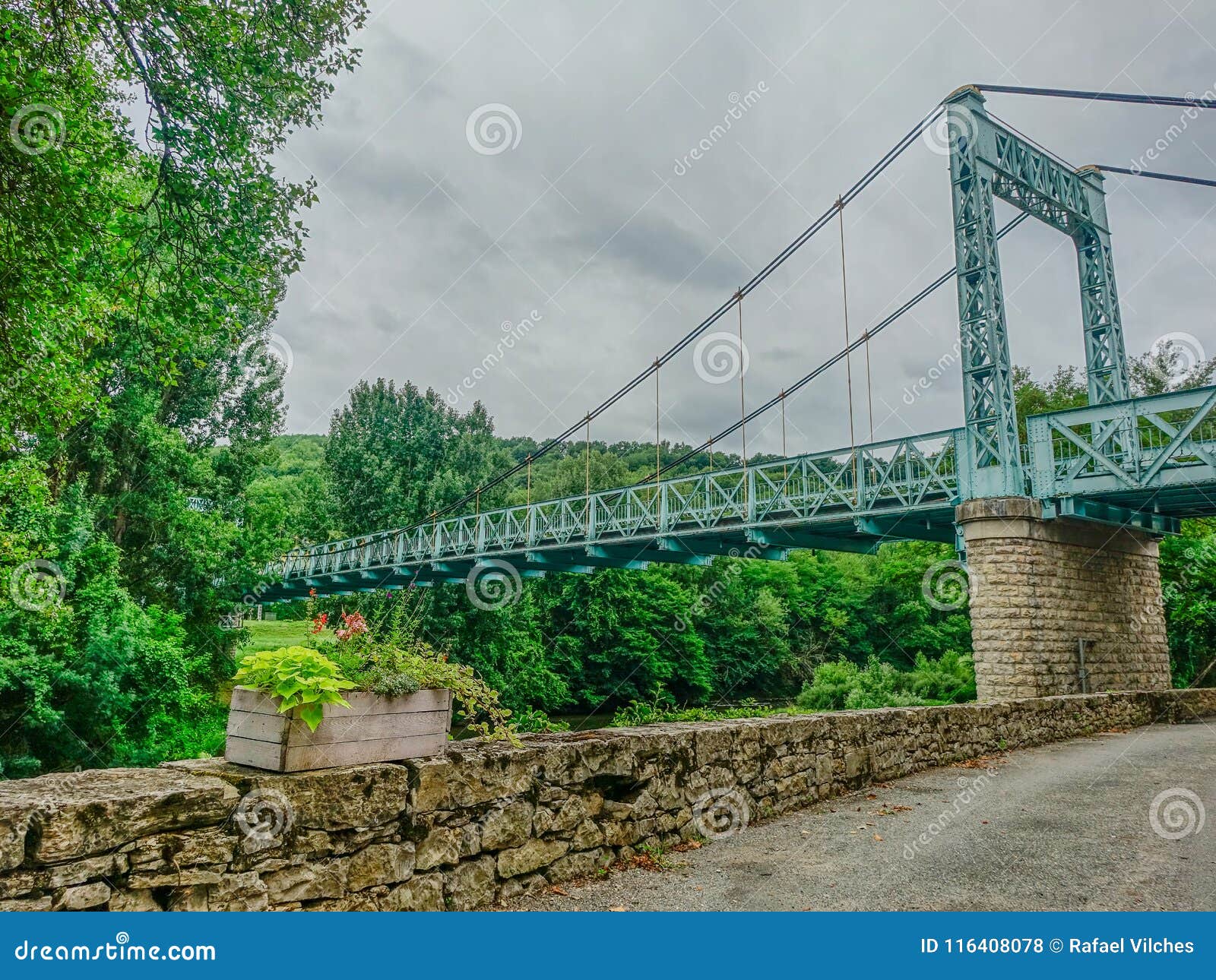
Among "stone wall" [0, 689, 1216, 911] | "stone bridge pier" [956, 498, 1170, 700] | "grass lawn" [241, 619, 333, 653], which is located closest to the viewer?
"stone wall" [0, 689, 1216, 911]

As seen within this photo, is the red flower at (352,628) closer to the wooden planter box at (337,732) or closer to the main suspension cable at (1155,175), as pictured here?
the wooden planter box at (337,732)

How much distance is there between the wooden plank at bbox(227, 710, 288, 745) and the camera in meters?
2.39

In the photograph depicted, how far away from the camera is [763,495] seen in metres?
16.5

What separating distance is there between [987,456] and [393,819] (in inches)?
391

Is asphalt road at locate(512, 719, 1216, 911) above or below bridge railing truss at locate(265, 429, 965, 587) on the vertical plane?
below

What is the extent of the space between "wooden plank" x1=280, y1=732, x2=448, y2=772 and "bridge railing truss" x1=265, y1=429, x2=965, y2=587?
9.62 meters

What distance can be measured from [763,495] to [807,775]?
12098 millimetres

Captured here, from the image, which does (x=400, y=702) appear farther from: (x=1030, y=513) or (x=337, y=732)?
(x=1030, y=513)

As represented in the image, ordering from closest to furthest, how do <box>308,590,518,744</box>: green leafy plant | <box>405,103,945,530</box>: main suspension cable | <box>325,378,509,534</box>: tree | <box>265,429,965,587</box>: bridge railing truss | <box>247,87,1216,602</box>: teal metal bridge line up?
<box>308,590,518,744</box>: green leafy plant < <box>247,87,1216,602</box>: teal metal bridge < <box>265,429,965,587</box>: bridge railing truss < <box>405,103,945,530</box>: main suspension cable < <box>325,378,509,534</box>: tree

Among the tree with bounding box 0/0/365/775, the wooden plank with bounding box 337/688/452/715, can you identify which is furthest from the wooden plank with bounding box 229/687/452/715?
the tree with bounding box 0/0/365/775

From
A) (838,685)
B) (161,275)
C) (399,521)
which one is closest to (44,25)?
(161,275)

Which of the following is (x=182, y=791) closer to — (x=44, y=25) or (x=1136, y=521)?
(x=44, y=25)

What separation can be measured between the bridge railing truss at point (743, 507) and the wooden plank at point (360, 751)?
9625mm

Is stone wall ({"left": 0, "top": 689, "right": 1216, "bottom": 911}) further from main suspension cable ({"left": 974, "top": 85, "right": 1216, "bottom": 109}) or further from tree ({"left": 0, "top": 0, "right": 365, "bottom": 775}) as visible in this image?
main suspension cable ({"left": 974, "top": 85, "right": 1216, "bottom": 109})
